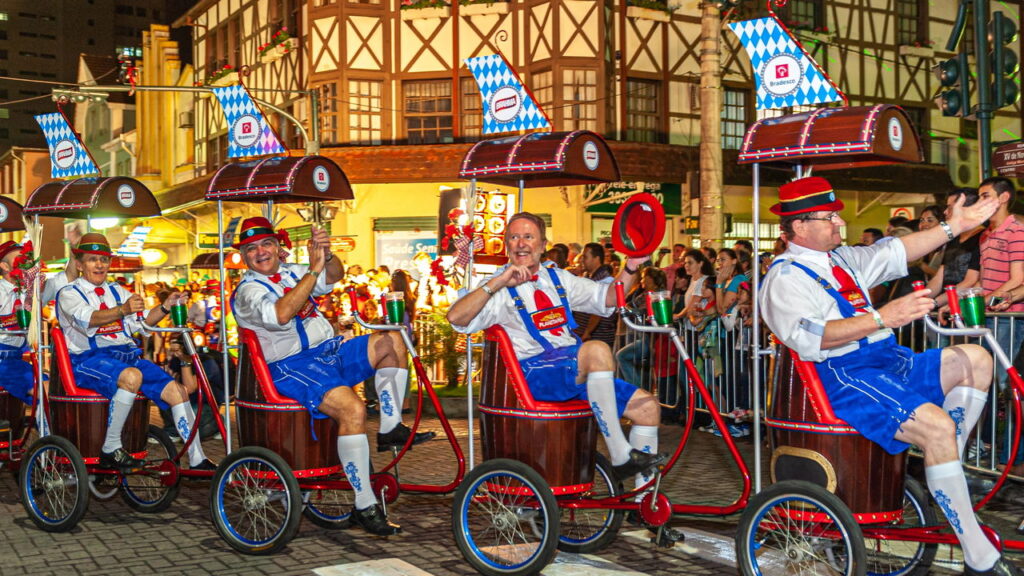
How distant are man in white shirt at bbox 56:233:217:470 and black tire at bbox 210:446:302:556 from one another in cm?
109

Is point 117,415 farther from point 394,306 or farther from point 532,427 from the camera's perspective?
point 532,427

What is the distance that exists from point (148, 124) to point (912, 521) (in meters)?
35.9

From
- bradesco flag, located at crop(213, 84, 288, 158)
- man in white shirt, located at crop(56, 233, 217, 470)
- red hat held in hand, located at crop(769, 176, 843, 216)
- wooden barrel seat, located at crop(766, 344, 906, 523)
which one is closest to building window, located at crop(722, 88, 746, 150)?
bradesco flag, located at crop(213, 84, 288, 158)

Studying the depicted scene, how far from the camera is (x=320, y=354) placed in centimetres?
692

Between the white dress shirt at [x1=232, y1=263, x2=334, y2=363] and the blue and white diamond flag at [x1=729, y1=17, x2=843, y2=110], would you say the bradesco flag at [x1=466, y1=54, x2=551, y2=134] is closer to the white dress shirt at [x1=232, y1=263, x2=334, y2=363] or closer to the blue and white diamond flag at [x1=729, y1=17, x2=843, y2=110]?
the white dress shirt at [x1=232, y1=263, x2=334, y2=363]

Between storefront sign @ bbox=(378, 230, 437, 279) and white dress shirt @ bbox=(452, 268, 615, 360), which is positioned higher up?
storefront sign @ bbox=(378, 230, 437, 279)

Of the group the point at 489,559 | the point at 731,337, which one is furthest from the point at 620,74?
the point at 489,559

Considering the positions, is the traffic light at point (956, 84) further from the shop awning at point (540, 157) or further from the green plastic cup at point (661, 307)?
the green plastic cup at point (661, 307)

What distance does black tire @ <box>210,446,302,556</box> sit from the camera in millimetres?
6203

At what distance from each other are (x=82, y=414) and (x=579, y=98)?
18.3 meters

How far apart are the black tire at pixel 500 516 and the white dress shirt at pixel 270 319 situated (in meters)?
1.61

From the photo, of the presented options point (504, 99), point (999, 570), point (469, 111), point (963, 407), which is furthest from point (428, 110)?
point (999, 570)

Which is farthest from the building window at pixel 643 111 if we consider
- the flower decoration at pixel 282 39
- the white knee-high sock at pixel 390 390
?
A: the white knee-high sock at pixel 390 390

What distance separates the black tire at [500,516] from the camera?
221 inches
